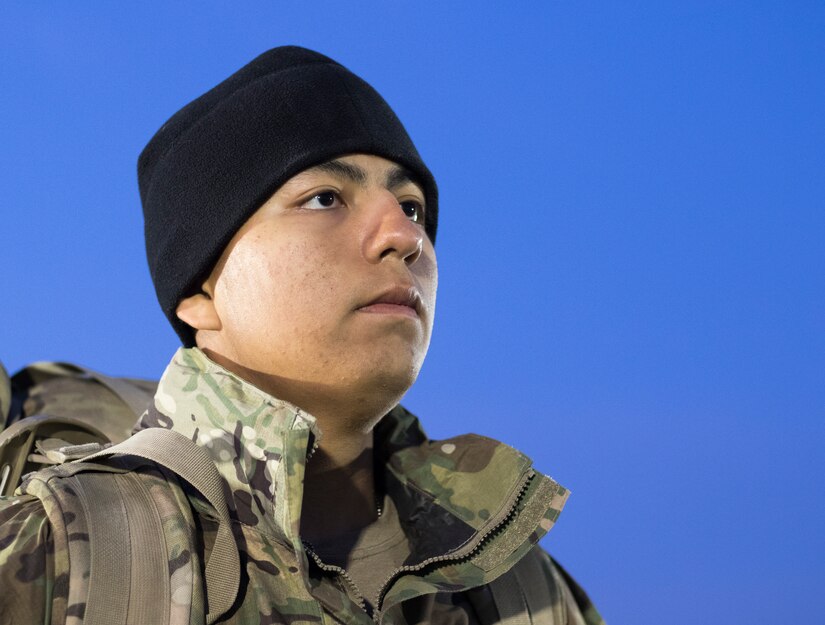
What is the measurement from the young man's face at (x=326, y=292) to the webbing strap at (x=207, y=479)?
33 centimetres

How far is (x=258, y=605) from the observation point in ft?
6.82

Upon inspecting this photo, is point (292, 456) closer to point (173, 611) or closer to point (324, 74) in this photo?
point (173, 611)

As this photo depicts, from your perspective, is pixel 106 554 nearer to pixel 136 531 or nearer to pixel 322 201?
pixel 136 531

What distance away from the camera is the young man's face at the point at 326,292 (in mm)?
2297

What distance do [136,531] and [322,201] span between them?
0.90m

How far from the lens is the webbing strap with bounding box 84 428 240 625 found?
200 centimetres

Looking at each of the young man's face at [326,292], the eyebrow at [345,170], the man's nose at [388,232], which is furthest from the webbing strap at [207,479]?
the eyebrow at [345,170]

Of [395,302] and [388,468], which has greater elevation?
[395,302]

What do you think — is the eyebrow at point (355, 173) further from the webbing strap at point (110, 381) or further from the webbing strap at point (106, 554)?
the webbing strap at point (110, 381)

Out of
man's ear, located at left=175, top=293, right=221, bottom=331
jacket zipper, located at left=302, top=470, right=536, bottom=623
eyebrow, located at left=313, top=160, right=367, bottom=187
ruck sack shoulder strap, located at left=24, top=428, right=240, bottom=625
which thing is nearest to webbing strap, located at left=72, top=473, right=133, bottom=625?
ruck sack shoulder strap, located at left=24, top=428, right=240, bottom=625

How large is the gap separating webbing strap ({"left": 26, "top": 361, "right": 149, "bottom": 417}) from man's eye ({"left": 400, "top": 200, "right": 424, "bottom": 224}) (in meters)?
1.03

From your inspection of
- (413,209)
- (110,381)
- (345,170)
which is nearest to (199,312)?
(345,170)

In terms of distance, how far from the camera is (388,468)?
286cm

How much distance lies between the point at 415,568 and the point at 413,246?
2.44ft
